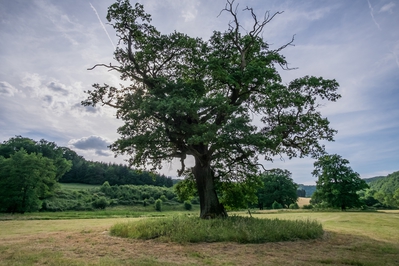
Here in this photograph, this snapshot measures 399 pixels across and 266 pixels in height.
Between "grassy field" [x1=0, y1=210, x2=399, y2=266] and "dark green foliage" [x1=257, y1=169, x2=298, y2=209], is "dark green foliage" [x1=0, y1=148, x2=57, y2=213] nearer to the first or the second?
"grassy field" [x1=0, y1=210, x2=399, y2=266]

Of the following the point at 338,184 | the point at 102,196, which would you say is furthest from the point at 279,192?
the point at 102,196

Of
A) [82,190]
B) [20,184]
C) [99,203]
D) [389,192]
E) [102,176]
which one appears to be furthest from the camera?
[389,192]

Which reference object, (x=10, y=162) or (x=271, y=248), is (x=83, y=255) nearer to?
(x=271, y=248)

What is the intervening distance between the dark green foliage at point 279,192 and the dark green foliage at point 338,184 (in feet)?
76.3

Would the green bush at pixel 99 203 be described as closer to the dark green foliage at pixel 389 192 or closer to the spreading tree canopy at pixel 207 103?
the spreading tree canopy at pixel 207 103

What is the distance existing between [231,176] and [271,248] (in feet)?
29.5

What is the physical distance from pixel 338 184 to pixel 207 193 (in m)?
35.8

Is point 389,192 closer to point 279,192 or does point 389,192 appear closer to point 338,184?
point 279,192

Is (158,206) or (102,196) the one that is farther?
(102,196)

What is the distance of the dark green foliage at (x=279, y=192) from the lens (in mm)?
68875

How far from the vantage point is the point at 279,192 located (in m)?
69.2

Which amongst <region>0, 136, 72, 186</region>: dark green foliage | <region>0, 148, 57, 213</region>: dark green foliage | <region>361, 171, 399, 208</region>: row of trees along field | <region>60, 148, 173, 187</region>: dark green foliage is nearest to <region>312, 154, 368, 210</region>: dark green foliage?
<region>361, 171, 399, 208</region>: row of trees along field

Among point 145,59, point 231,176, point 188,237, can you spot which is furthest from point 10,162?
point 188,237

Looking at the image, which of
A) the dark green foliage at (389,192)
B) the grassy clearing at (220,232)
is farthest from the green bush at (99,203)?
the dark green foliage at (389,192)
